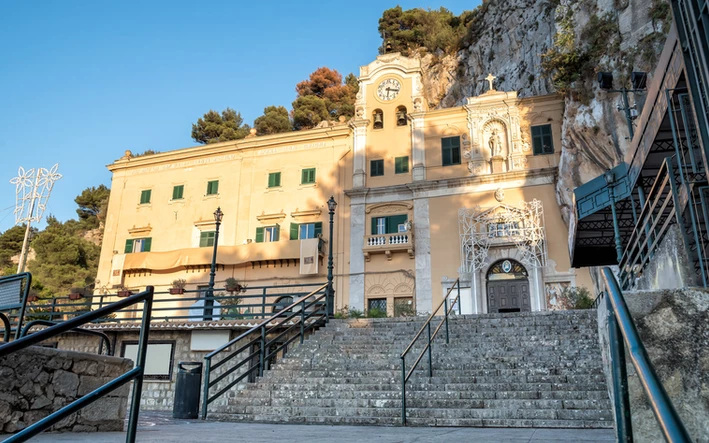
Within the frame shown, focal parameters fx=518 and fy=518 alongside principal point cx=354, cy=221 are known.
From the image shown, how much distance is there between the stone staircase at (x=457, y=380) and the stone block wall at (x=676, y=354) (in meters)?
4.39

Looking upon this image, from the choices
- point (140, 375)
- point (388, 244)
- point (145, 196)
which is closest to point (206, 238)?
point (145, 196)

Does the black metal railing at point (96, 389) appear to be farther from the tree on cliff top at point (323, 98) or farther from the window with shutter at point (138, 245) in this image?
the tree on cliff top at point (323, 98)

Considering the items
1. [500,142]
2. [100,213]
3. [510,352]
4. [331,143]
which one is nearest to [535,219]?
[500,142]

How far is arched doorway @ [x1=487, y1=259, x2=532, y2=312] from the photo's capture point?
23.4 metres

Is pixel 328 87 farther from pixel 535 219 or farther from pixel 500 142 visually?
pixel 535 219

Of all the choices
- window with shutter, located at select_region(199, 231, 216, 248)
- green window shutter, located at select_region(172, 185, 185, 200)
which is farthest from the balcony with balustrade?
green window shutter, located at select_region(172, 185, 185, 200)

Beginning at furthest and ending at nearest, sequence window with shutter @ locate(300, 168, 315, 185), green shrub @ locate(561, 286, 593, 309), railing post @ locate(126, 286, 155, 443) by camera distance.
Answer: window with shutter @ locate(300, 168, 315, 185) < green shrub @ locate(561, 286, 593, 309) < railing post @ locate(126, 286, 155, 443)

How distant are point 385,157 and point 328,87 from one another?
26.0 meters

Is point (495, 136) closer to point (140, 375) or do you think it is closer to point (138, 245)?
point (138, 245)

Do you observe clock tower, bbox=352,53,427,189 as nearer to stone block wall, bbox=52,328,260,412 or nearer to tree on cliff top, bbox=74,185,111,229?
stone block wall, bbox=52,328,260,412

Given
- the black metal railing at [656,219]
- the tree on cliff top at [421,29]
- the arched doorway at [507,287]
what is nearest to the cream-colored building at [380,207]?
the arched doorway at [507,287]

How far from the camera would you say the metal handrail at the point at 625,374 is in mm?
1500

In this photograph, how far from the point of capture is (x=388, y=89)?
1149 inches

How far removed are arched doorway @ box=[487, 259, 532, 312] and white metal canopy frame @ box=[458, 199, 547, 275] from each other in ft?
2.18
